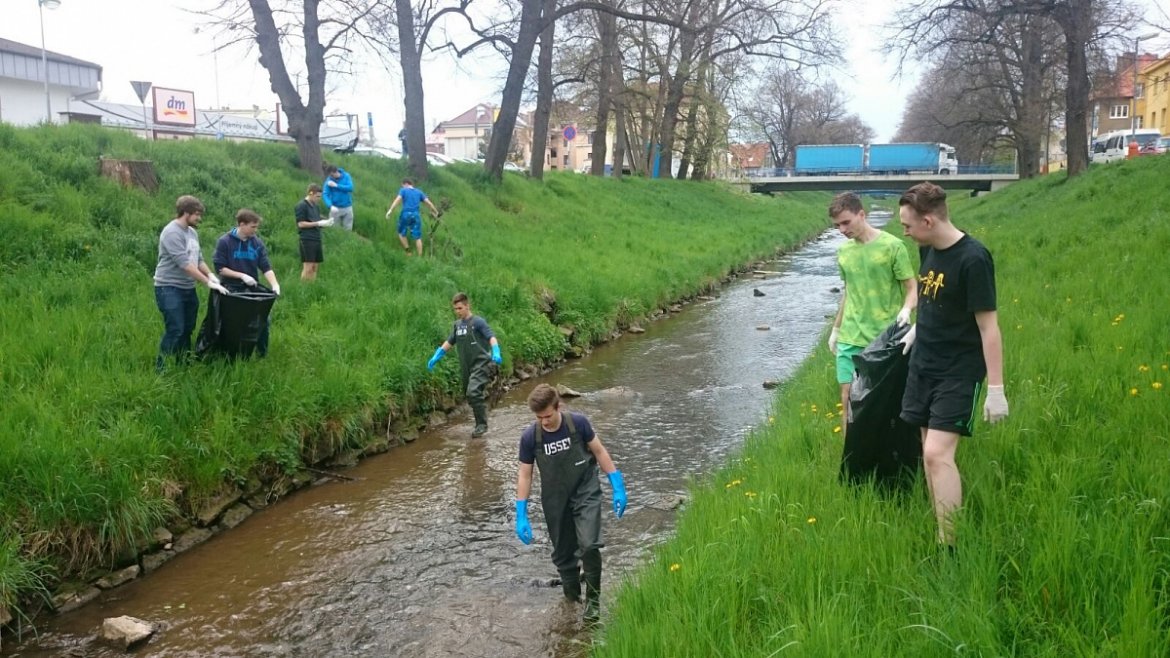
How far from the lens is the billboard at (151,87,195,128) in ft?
121

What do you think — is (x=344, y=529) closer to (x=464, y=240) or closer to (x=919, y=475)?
(x=919, y=475)

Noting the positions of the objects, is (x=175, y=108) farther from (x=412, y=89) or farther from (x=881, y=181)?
(x=881, y=181)

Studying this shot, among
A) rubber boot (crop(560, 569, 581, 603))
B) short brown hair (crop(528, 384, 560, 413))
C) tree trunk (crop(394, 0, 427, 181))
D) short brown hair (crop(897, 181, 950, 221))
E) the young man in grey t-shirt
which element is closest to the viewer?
short brown hair (crop(897, 181, 950, 221))

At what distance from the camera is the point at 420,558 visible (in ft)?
19.6

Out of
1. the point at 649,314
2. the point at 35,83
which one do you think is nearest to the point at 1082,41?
the point at 649,314

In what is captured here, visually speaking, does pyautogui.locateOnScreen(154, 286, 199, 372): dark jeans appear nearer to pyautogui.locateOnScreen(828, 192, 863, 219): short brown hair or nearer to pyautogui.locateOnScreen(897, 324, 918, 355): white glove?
pyautogui.locateOnScreen(828, 192, 863, 219): short brown hair

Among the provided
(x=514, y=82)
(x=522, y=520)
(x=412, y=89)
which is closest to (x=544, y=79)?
(x=514, y=82)

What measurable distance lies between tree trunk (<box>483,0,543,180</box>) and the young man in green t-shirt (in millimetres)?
16377

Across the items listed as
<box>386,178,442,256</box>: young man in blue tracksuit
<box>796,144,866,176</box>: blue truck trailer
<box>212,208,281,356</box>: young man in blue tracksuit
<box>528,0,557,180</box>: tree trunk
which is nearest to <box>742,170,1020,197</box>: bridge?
<box>796,144,866,176</box>: blue truck trailer

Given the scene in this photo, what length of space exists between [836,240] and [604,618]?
36.3m

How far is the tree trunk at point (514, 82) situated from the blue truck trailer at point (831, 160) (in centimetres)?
4615

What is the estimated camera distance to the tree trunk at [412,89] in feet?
62.0

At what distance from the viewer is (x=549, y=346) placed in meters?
12.4

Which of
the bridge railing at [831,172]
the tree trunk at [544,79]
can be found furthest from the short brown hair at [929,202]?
the bridge railing at [831,172]
